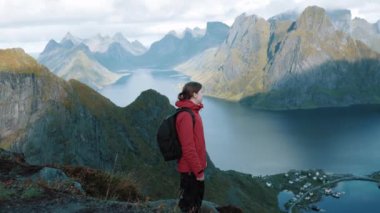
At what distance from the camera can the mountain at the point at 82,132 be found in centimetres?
13688

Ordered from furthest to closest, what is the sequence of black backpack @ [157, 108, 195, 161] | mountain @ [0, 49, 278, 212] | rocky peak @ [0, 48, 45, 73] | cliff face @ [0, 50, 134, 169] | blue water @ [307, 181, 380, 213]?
A: 1. rocky peak @ [0, 48, 45, 73]
2. blue water @ [307, 181, 380, 213]
3. cliff face @ [0, 50, 134, 169]
4. mountain @ [0, 49, 278, 212]
5. black backpack @ [157, 108, 195, 161]

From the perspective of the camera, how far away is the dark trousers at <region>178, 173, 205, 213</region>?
1574cm

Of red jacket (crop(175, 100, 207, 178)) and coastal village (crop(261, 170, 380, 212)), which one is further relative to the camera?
coastal village (crop(261, 170, 380, 212))

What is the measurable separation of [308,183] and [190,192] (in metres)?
179

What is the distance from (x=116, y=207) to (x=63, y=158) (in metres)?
128

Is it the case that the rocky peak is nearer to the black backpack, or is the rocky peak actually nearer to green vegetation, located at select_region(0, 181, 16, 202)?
green vegetation, located at select_region(0, 181, 16, 202)

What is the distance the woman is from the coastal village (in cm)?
15471

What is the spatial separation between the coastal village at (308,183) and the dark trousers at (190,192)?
507 feet

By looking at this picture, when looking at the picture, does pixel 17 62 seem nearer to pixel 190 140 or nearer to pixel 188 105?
pixel 188 105

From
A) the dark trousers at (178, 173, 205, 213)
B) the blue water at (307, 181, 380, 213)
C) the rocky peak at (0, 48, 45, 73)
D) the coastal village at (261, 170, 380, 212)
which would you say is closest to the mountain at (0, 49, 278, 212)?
the rocky peak at (0, 48, 45, 73)

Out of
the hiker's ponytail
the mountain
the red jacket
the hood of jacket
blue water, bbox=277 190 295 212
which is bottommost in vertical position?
blue water, bbox=277 190 295 212

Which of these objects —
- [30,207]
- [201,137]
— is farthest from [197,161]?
[30,207]

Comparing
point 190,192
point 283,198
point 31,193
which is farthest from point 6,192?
point 283,198

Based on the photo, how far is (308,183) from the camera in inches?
7274
